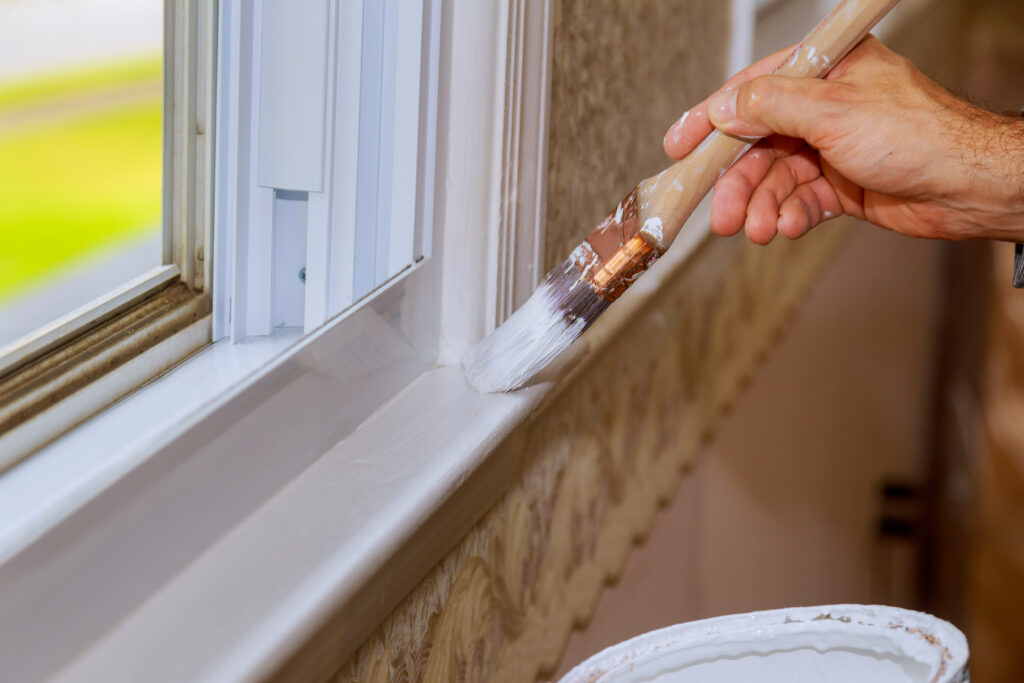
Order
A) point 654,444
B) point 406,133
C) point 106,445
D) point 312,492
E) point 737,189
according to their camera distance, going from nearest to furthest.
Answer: point 106,445 → point 312,492 → point 406,133 → point 737,189 → point 654,444

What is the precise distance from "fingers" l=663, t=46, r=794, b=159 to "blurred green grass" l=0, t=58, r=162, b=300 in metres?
0.35

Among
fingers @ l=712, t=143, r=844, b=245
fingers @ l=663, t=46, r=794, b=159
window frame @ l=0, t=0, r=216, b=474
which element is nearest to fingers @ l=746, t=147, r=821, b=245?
fingers @ l=712, t=143, r=844, b=245

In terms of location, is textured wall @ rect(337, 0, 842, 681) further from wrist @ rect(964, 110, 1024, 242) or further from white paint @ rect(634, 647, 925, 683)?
wrist @ rect(964, 110, 1024, 242)

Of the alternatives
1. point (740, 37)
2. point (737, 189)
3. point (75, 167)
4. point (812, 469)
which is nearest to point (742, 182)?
point (737, 189)

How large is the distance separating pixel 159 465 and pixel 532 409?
298mm

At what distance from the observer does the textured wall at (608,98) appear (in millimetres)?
745

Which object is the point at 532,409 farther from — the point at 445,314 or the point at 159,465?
the point at 159,465

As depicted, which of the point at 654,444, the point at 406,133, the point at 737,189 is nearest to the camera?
the point at 406,133

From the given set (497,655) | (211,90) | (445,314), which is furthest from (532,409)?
(211,90)

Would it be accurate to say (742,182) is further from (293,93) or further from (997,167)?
(293,93)

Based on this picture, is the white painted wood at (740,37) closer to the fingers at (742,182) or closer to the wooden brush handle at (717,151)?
the fingers at (742,182)

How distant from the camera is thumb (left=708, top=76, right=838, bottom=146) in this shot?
0.58m

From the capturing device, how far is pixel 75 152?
1.38 feet

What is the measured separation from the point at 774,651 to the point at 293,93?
41cm
